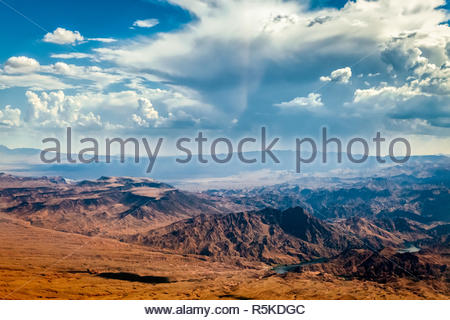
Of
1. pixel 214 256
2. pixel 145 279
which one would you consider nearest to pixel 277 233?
pixel 214 256

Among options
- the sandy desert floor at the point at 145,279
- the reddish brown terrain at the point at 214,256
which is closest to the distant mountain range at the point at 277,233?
the reddish brown terrain at the point at 214,256

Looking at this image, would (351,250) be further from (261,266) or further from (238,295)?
(238,295)

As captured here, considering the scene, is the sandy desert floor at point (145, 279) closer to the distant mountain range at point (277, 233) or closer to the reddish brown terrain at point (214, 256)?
the reddish brown terrain at point (214, 256)

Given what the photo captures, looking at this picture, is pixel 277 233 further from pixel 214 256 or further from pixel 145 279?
pixel 145 279

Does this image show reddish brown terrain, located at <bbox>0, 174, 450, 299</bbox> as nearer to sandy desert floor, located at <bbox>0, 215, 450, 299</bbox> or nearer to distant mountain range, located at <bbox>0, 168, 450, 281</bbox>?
sandy desert floor, located at <bbox>0, 215, 450, 299</bbox>

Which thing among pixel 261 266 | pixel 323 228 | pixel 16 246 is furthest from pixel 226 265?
pixel 16 246
